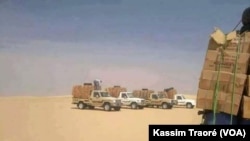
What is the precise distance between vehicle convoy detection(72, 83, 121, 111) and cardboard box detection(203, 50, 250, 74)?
1.59 m

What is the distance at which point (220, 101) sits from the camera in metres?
1.72

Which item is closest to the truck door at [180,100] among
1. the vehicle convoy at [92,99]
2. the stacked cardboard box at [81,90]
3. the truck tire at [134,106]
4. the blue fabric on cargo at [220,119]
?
the truck tire at [134,106]

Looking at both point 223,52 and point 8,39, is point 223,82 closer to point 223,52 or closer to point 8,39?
point 223,52

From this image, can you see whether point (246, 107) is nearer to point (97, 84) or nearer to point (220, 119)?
point (220, 119)

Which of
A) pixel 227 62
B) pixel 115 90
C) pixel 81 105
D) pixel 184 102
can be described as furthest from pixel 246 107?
pixel 81 105

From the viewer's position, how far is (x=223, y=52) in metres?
1.72

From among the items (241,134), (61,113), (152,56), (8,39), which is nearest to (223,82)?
(241,134)

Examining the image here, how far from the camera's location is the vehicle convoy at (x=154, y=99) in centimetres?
313

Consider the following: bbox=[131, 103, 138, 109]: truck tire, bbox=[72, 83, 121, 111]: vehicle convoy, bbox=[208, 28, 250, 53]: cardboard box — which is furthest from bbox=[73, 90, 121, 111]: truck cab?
bbox=[208, 28, 250, 53]: cardboard box

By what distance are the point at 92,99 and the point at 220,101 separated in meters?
1.97

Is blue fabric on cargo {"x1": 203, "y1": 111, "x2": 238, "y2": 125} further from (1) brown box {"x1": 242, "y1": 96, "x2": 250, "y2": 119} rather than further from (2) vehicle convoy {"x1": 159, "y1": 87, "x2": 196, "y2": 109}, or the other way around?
(2) vehicle convoy {"x1": 159, "y1": 87, "x2": 196, "y2": 109}

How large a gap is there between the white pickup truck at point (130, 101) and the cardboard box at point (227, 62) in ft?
4.78

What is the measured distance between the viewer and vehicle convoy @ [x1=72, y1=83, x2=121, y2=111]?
3.20 metres
